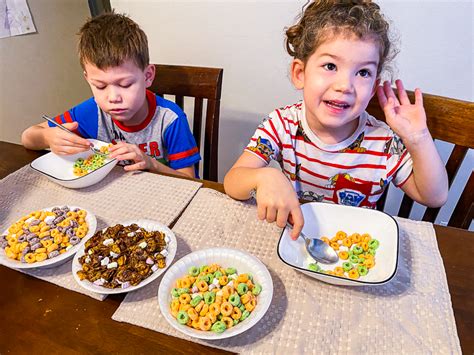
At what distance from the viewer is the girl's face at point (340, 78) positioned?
0.74m

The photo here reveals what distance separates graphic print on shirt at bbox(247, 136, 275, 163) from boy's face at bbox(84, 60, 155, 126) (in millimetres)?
379

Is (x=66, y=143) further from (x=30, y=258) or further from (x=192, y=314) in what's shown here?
(x=192, y=314)

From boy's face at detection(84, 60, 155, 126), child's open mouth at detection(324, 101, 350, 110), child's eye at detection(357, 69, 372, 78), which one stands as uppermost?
child's eye at detection(357, 69, 372, 78)

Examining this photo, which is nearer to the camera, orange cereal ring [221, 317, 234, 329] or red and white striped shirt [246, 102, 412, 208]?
orange cereal ring [221, 317, 234, 329]

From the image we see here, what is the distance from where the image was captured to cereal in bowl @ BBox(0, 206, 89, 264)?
664mm

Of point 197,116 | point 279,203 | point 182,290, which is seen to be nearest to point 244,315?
point 182,290

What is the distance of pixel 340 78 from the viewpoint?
0.75 meters

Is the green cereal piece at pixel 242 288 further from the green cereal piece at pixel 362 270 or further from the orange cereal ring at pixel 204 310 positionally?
the green cereal piece at pixel 362 270

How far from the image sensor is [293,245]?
69 cm

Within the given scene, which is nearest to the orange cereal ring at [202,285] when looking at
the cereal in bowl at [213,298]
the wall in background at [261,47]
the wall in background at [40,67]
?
the cereal in bowl at [213,298]

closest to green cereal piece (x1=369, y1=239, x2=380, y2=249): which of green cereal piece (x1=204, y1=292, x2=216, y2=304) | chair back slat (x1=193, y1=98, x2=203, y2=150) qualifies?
green cereal piece (x1=204, y1=292, x2=216, y2=304)

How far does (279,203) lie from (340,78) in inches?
12.6

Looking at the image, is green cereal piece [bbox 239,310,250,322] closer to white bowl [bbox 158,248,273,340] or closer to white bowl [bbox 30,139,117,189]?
white bowl [bbox 158,248,273,340]

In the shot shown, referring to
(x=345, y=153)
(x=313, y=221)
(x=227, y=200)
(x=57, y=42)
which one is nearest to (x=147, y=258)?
(x=227, y=200)
